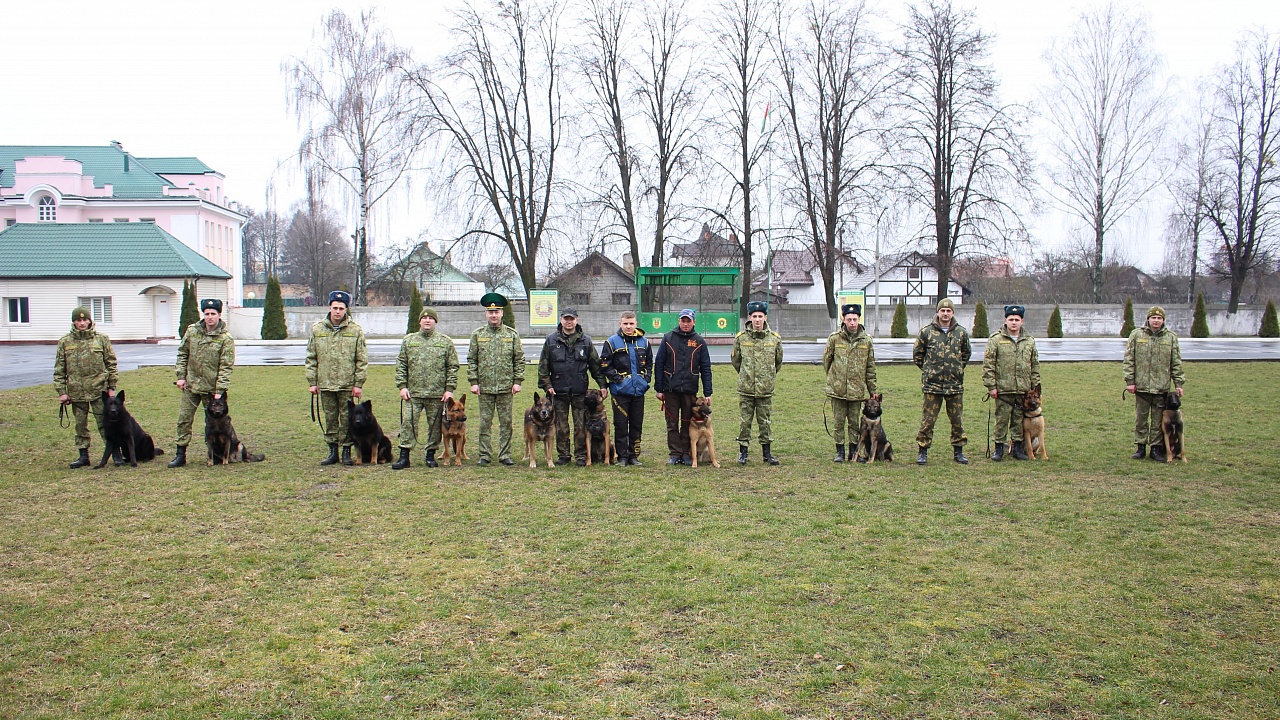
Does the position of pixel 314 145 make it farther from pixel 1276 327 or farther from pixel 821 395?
pixel 1276 327

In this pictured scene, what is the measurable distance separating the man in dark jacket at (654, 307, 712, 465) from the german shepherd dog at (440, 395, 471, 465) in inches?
88.0

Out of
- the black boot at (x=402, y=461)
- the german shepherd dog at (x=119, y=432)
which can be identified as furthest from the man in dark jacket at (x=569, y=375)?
the german shepherd dog at (x=119, y=432)

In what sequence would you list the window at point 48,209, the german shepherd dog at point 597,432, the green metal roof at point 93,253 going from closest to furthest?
the german shepherd dog at point 597,432 → the green metal roof at point 93,253 → the window at point 48,209

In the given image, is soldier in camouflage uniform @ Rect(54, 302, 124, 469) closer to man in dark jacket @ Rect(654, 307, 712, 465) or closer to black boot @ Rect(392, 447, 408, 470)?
black boot @ Rect(392, 447, 408, 470)

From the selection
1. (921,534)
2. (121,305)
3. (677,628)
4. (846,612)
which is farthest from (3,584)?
(121,305)

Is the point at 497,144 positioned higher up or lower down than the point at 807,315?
higher up

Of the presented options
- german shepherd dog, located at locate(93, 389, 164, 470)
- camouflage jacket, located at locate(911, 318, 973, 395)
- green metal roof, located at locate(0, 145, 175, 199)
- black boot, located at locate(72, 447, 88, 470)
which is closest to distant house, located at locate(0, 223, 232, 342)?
green metal roof, located at locate(0, 145, 175, 199)

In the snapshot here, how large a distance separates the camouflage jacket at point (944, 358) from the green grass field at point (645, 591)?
91 centimetres

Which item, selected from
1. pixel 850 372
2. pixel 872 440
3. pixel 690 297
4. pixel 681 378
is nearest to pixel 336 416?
pixel 681 378

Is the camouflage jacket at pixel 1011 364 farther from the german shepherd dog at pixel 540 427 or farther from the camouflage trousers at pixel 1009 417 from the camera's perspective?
the german shepherd dog at pixel 540 427

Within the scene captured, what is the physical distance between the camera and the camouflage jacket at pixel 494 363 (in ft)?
30.7

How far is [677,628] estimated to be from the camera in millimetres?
4707

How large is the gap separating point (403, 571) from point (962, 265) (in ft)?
126

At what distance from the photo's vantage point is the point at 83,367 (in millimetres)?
9531
